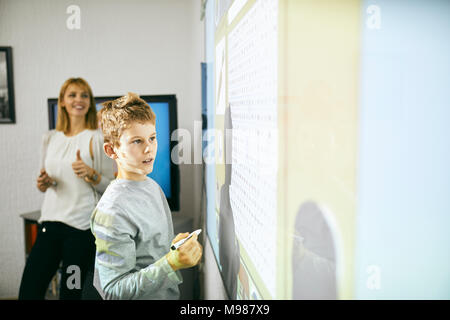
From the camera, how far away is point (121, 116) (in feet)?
2.64

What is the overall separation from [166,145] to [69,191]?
1.15 feet

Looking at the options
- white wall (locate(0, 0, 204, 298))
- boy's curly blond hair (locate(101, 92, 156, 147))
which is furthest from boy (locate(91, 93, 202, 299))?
white wall (locate(0, 0, 204, 298))

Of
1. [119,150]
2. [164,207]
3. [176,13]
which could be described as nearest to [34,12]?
[176,13]

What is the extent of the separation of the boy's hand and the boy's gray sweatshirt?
15 mm

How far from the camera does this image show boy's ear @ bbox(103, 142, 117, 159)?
830mm

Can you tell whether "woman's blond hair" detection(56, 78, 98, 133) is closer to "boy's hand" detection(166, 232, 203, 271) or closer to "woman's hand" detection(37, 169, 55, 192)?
"woman's hand" detection(37, 169, 55, 192)

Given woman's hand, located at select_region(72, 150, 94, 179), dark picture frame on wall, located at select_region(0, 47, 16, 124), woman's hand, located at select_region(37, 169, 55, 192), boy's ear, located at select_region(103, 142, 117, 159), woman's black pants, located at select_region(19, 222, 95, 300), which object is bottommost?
woman's black pants, located at select_region(19, 222, 95, 300)

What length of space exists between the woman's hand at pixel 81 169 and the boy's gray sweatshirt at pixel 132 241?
0.15 metres

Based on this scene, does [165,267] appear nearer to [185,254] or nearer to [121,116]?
[185,254]

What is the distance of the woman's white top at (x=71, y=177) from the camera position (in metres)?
0.90

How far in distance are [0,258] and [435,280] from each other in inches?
50.3

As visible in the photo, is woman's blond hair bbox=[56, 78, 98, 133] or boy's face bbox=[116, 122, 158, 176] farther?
woman's blond hair bbox=[56, 78, 98, 133]

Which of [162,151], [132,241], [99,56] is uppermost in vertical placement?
[99,56]

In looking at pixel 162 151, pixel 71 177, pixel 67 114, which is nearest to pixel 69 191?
pixel 71 177
